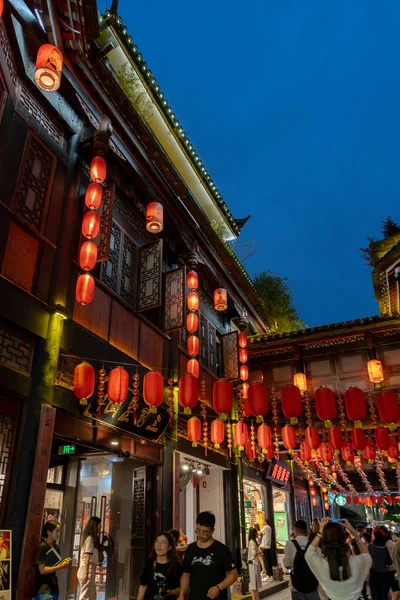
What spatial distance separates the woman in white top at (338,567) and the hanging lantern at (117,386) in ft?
15.7

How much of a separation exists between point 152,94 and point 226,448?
37.4 feet

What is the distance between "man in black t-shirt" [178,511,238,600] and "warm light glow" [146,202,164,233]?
702cm

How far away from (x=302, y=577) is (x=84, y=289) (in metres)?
5.56

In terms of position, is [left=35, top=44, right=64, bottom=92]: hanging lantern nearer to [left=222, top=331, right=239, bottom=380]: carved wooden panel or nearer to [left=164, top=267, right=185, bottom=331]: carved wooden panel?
[left=164, top=267, right=185, bottom=331]: carved wooden panel

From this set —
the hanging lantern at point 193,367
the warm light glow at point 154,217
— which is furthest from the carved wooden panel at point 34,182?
the hanging lantern at point 193,367

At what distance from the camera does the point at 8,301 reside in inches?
259

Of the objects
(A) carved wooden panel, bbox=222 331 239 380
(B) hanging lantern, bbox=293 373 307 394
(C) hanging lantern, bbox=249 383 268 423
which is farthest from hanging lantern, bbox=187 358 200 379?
(B) hanging lantern, bbox=293 373 307 394

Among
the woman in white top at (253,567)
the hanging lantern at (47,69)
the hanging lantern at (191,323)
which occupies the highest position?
the hanging lantern at (47,69)

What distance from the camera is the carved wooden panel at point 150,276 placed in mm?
10211

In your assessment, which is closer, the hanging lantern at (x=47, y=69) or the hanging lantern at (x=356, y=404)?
the hanging lantern at (x=47, y=69)

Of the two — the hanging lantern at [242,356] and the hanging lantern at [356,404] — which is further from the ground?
the hanging lantern at [242,356]

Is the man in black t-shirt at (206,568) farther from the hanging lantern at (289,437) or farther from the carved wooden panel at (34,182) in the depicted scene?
Result: the hanging lantern at (289,437)

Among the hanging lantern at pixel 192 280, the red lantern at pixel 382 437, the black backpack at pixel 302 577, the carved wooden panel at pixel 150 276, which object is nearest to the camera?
the black backpack at pixel 302 577

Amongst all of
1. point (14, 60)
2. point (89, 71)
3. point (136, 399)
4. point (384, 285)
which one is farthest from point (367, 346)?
point (14, 60)
